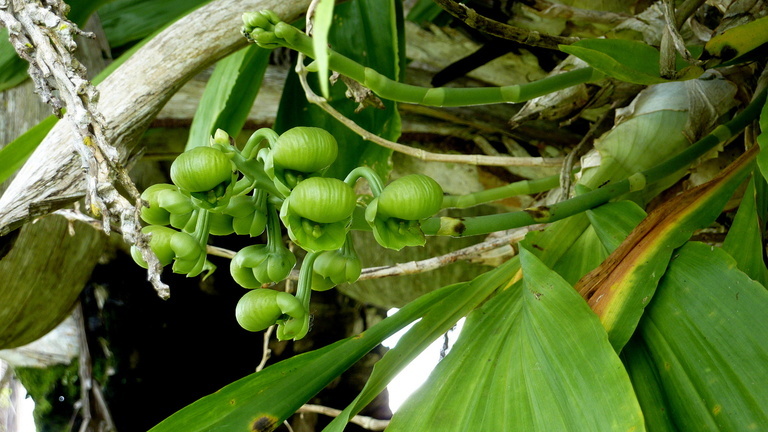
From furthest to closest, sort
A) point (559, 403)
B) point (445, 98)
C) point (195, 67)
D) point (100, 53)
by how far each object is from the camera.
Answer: point (100, 53)
point (195, 67)
point (445, 98)
point (559, 403)

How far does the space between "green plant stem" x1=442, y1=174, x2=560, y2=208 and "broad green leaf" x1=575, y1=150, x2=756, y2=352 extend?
0.43 ft

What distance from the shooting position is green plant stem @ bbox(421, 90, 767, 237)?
49 cm

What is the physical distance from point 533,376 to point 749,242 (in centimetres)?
23

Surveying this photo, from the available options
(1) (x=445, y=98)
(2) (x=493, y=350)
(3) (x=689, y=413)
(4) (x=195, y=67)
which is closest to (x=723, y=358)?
(3) (x=689, y=413)

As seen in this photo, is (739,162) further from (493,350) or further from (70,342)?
(70,342)

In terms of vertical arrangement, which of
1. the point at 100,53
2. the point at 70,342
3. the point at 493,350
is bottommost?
the point at 70,342

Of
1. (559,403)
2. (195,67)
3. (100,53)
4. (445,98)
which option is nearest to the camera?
(559,403)

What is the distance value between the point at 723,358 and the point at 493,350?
0.15m

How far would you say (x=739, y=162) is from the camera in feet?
1.94

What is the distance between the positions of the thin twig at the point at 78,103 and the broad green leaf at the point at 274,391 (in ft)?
0.63

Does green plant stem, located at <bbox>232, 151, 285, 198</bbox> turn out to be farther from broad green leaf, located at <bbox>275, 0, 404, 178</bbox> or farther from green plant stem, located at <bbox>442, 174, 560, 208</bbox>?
broad green leaf, located at <bbox>275, 0, 404, 178</bbox>

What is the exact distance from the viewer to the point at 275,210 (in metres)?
0.46

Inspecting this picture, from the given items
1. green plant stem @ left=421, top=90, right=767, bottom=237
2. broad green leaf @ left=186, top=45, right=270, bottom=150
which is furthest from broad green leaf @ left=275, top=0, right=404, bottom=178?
green plant stem @ left=421, top=90, right=767, bottom=237

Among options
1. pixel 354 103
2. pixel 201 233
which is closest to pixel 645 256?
pixel 201 233
